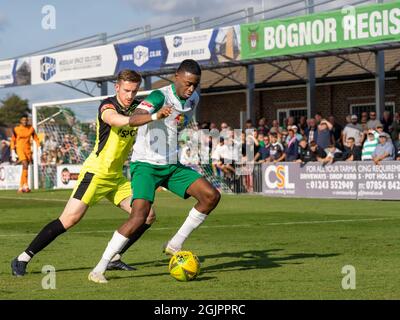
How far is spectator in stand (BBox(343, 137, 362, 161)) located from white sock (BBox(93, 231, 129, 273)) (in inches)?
686

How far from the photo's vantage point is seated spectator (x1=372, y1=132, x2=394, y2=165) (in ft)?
80.8

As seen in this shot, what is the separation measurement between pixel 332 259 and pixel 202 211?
5.95 ft

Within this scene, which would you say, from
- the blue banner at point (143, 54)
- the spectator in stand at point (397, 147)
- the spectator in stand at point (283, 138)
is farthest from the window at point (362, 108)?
the spectator in stand at point (397, 147)

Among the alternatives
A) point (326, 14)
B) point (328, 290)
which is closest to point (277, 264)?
point (328, 290)

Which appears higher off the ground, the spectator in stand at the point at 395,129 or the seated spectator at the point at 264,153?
the spectator in stand at the point at 395,129

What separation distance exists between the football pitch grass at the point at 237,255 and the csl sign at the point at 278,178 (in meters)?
6.61

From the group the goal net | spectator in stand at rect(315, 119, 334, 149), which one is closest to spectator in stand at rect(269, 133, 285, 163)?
spectator in stand at rect(315, 119, 334, 149)

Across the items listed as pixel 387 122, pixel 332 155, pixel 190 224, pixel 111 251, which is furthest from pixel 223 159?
pixel 111 251

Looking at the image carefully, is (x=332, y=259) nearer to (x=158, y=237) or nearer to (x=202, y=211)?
(x=202, y=211)

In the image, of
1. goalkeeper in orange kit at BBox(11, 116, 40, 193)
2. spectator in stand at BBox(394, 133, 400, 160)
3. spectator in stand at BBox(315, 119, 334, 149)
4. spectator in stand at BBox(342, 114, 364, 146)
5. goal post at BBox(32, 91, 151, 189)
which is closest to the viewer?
spectator in stand at BBox(394, 133, 400, 160)

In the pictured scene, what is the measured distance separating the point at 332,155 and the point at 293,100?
636 inches

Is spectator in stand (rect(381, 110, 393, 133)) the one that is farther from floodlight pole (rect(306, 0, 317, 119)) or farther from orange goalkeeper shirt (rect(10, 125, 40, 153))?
orange goalkeeper shirt (rect(10, 125, 40, 153))

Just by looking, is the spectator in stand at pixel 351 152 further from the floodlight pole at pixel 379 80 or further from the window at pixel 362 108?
the window at pixel 362 108

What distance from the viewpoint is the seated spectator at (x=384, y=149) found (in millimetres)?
24625
